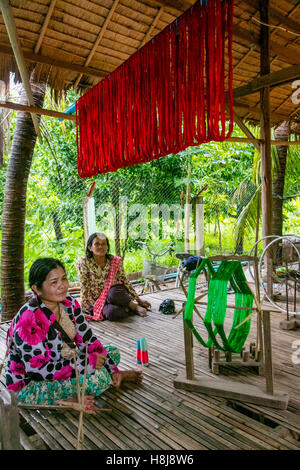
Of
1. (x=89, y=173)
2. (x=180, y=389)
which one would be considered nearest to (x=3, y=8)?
(x=89, y=173)

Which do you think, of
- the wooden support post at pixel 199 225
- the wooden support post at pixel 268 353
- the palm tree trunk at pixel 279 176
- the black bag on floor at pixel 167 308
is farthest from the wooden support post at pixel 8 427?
the wooden support post at pixel 199 225

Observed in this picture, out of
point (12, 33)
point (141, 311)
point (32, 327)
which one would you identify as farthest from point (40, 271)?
point (141, 311)

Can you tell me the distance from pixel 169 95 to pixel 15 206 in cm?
260

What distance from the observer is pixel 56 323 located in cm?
210

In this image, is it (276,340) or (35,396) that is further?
(276,340)

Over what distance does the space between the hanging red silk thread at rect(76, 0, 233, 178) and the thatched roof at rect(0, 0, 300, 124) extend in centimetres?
90

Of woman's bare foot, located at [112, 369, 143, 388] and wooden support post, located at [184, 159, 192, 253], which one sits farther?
wooden support post, located at [184, 159, 192, 253]

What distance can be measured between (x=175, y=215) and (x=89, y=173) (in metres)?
5.38

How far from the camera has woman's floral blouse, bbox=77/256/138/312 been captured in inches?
155

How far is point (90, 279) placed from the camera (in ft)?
13.0

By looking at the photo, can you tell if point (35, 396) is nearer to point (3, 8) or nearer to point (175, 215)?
point (3, 8)

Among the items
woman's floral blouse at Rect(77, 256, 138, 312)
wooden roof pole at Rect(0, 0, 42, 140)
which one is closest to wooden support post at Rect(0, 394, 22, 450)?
wooden roof pole at Rect(0, 0, 42, 140)

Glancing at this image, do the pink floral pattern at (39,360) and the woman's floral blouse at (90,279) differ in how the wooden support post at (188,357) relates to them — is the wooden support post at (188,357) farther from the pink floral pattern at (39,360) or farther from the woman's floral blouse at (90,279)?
the woman's floral blouse at (90,279)

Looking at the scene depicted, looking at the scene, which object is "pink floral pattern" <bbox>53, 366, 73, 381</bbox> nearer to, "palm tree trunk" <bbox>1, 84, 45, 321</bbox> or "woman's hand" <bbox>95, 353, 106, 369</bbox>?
"woman's hand" <bbox>95, 353, 106, 369</bbox>
